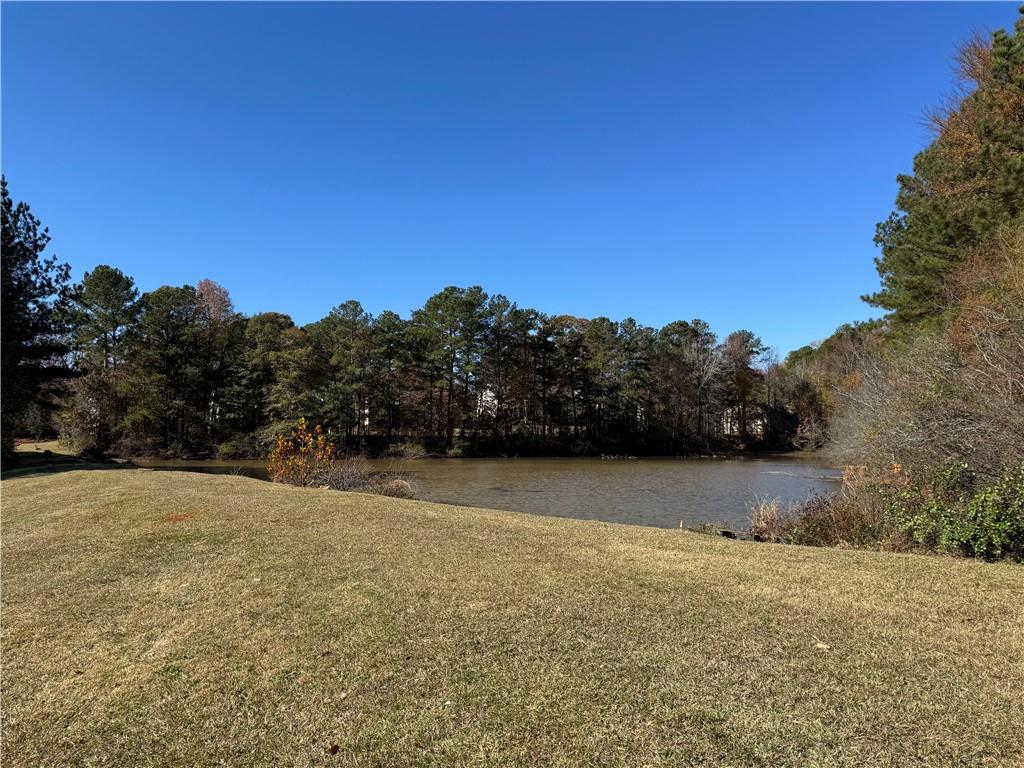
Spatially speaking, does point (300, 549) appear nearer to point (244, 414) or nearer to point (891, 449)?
point (891, 449)

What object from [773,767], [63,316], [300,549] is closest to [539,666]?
[773,767]

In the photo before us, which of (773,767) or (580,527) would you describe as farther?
(580,527)

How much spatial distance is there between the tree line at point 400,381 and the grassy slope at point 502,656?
23.7 metres

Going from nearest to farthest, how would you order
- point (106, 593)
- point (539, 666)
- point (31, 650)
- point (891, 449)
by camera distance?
point (539, 666), point (31, 650), point (106, 593), point (891, 449)

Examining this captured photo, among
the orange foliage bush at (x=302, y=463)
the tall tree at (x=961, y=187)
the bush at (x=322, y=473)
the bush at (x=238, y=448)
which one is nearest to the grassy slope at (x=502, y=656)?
the bush at (x=322, y=473)

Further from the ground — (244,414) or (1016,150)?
(1016,150)

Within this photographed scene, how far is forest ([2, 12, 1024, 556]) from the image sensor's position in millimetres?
8922

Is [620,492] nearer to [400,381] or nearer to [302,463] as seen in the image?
[302,463]

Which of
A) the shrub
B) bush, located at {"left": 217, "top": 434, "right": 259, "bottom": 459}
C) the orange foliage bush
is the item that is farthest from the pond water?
the shrub

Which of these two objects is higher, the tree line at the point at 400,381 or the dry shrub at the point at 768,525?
the tree line at the point at 400,381

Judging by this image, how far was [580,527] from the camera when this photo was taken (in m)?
8.98

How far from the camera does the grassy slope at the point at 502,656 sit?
9.29 ft

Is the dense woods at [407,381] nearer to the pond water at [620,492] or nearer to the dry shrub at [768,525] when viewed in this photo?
the pond water at [620,492]

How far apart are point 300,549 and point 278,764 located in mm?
4295
